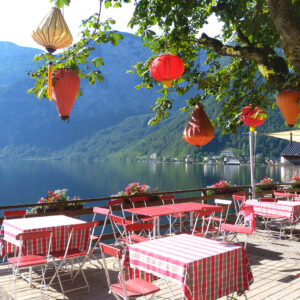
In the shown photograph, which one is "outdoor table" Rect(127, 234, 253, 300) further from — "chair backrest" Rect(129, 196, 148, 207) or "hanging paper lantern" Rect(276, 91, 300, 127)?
"chair backrest" Rect(129, 196, 148, 207)

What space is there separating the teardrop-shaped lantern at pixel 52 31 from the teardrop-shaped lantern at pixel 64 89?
0.61 feet

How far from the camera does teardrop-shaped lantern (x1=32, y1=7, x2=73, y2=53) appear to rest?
2.12 metres

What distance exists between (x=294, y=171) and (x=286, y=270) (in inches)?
1085

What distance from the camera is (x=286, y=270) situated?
4.52 meters

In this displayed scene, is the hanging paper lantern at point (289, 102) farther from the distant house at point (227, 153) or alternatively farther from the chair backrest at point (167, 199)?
the distant house at point (227, 153)

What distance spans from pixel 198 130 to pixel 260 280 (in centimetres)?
224

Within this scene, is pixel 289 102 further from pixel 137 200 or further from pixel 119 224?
pixel 137 200

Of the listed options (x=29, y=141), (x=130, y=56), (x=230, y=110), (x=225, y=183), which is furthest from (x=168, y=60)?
(x=130, y=56)

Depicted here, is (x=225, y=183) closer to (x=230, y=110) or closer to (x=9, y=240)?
(x=230, y=110)

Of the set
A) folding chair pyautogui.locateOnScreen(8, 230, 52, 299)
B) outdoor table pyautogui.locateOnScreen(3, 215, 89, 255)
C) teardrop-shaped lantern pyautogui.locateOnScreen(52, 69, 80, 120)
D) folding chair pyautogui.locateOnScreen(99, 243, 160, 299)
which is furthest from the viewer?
outdoor table pyautogui.locateOnScreen(3, 215, 89, 255)

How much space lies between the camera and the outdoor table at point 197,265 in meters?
2.62

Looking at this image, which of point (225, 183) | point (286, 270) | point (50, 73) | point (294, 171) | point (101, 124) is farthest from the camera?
point (101, 124)

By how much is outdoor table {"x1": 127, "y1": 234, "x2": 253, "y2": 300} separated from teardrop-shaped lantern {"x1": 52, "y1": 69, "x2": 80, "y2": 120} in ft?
4.69

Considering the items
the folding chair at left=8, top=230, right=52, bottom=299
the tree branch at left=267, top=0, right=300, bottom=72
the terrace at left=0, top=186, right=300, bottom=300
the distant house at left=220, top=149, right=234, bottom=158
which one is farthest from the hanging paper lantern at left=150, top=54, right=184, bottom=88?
the distant house at left=220, top=149, right=234, bottom=158
